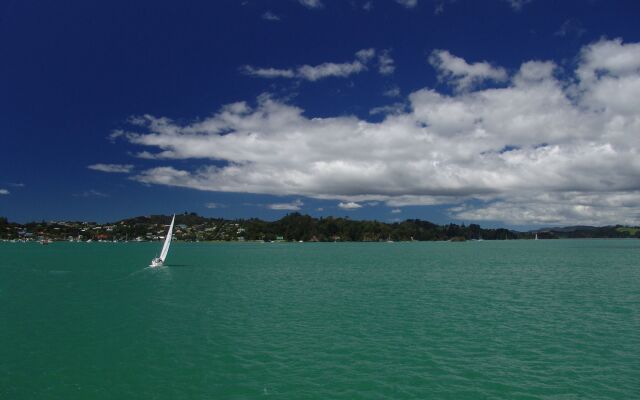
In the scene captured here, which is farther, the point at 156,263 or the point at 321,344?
the point at 156,263

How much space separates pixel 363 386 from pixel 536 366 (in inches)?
570

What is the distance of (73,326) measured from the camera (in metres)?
50.8

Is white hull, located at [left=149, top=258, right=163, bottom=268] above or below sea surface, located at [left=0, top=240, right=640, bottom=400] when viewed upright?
above

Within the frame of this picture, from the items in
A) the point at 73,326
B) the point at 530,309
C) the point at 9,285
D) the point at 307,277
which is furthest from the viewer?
the point at 307,277

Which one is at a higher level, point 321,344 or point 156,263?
point 156,263

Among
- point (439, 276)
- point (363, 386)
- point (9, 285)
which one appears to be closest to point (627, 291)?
point (439, 276)

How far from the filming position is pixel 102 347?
1641 inches

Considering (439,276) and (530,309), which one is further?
(439,276)

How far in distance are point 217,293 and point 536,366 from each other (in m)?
55.0

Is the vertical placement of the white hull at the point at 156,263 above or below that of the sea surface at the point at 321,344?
above

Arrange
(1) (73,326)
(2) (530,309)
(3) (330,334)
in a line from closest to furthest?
(3) (330,334), (1) (73,326), (2) (530,309)

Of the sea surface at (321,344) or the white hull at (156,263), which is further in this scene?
the white hull at (156,263)

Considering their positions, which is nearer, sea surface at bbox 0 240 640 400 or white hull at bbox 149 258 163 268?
sea surface at bbox 0 240 640 400

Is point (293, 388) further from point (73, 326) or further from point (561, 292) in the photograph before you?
point (561, 292)
